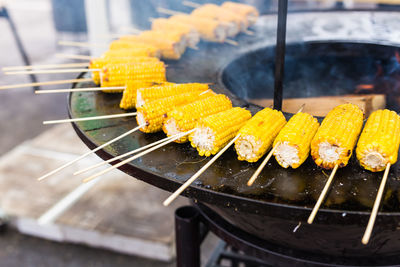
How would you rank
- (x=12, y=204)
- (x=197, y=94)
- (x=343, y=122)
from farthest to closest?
(x=12, y=204) → (x=197, y=94) → (x=343, y=122)

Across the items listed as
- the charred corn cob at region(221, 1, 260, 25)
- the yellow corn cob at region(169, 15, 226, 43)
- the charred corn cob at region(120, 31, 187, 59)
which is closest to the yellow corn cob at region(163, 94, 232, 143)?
the charred corn cob at region(120, 31, 187, 59)

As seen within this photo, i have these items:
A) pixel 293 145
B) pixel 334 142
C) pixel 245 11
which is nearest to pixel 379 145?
pixel 334 142

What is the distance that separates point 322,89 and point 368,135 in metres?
2.32

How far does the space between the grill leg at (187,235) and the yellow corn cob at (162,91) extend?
77cm

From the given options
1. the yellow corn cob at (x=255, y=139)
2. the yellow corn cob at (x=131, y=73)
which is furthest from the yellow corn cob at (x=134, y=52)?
the yellow corn cob at (x=255, y=139)

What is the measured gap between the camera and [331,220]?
158cm

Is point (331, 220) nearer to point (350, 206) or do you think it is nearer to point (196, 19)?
point (350, 206)

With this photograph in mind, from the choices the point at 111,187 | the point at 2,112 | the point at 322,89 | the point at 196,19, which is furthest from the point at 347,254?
the point at 2,112

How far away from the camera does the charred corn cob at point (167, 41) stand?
336cm

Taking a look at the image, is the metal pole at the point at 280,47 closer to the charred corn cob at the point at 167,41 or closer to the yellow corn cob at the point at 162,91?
the yellow corn cob at the point at 162,91

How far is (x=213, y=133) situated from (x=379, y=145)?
30.9 inches

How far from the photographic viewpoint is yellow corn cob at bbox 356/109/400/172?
5.58ft

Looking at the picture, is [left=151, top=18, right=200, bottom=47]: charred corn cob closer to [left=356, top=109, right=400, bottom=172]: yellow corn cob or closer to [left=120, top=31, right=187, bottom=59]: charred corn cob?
[left=120, top=31, right=187, bottom=59]: charred corn cob

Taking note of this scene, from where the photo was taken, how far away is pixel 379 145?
171 centimetres
